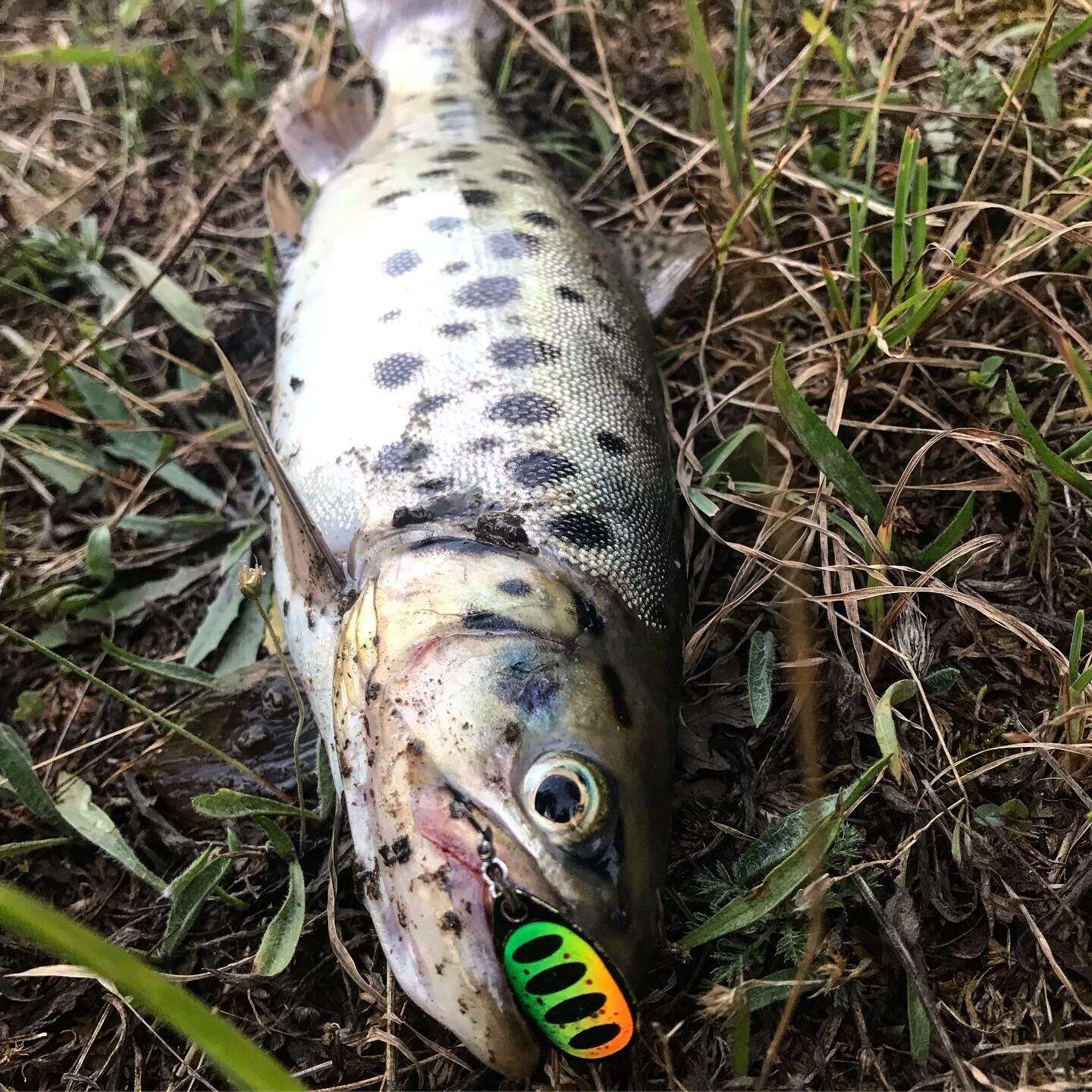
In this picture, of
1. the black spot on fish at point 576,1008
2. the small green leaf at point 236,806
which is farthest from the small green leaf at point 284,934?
the black spot on fish at point 576,1008

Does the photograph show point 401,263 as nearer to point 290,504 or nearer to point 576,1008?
point 290,504

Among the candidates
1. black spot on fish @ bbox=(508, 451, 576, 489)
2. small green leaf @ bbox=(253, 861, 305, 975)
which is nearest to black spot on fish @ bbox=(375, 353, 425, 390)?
black spot on fish @ bbox=(508, 451, 576, 489)

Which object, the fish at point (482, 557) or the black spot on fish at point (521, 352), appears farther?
the black spot on fish at point (521, 352)

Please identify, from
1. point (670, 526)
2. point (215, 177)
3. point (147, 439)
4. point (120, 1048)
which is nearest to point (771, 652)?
point (670, 526)

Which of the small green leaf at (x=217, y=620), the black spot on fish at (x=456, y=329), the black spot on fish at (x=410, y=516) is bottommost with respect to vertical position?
the small green leaf at (x=217, y=620)

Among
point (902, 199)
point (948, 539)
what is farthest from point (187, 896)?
point (902, 199)

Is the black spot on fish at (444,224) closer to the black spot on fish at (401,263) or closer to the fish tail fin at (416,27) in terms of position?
the black spot on fish at (401,263)

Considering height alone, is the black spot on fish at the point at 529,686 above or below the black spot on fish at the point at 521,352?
below
